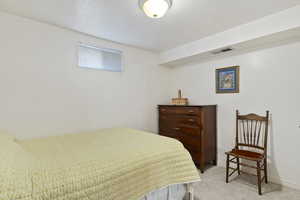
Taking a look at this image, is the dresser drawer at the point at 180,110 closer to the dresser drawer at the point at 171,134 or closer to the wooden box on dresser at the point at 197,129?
the wooden box on dresser at the point at 197,129

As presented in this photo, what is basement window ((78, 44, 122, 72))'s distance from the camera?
251 cm

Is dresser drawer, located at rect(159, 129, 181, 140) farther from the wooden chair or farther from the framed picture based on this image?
the framed picture

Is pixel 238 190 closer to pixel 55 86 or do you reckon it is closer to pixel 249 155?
pixel 249 155

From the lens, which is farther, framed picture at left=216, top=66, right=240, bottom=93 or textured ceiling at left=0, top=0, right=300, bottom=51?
framed picture at left=216, top=66, right=240, bottom=93

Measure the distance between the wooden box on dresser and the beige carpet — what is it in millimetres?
358

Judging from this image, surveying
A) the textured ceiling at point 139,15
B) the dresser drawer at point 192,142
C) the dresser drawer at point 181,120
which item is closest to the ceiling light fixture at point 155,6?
the textured ceiling at point 139,15

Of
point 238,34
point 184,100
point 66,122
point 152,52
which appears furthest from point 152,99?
point 238,34

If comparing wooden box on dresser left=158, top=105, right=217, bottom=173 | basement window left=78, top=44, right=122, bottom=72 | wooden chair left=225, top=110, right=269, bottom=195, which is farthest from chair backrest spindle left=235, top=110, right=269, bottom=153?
basement window left=78, top=44, right=122, bottom=72

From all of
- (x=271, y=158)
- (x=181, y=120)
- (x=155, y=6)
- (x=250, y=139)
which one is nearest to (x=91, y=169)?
(x=155, y=6)

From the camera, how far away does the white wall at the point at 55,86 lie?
76.6 inches

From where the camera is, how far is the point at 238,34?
2232mm

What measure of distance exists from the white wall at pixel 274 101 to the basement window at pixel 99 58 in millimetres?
1938

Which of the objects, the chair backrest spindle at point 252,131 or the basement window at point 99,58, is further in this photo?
the basement window at point 99,58

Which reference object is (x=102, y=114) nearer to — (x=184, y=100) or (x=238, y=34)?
(x=184, y=100)
